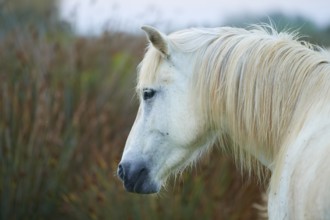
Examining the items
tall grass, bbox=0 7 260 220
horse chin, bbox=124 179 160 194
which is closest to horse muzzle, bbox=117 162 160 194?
horse chin, bbox=124 179 160 194

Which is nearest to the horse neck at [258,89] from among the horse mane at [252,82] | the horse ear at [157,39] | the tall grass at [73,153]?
the horse mane at [252,82]

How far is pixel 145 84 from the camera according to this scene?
3.72 metres

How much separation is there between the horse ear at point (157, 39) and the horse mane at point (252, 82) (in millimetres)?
64

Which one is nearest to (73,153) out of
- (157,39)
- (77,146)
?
(77,146)

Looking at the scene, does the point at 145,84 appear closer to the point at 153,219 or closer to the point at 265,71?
the point at 265,71

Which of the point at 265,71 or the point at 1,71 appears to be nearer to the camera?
the point at 265,71

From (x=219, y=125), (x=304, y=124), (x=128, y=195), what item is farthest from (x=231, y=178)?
(x=304, y=124)

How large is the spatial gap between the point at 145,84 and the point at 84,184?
240cm

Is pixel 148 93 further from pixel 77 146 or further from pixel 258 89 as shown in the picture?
pixel 77 146

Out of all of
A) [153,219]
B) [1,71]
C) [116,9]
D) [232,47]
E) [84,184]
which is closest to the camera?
[232,47]

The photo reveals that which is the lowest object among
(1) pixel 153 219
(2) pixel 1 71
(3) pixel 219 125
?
(1) pixel 153 219

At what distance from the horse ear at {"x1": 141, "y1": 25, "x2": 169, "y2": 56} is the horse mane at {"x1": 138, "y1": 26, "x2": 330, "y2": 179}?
0.21 ft

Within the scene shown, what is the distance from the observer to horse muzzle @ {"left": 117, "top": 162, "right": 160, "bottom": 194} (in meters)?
3.69

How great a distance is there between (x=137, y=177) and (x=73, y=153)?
2749 mm
